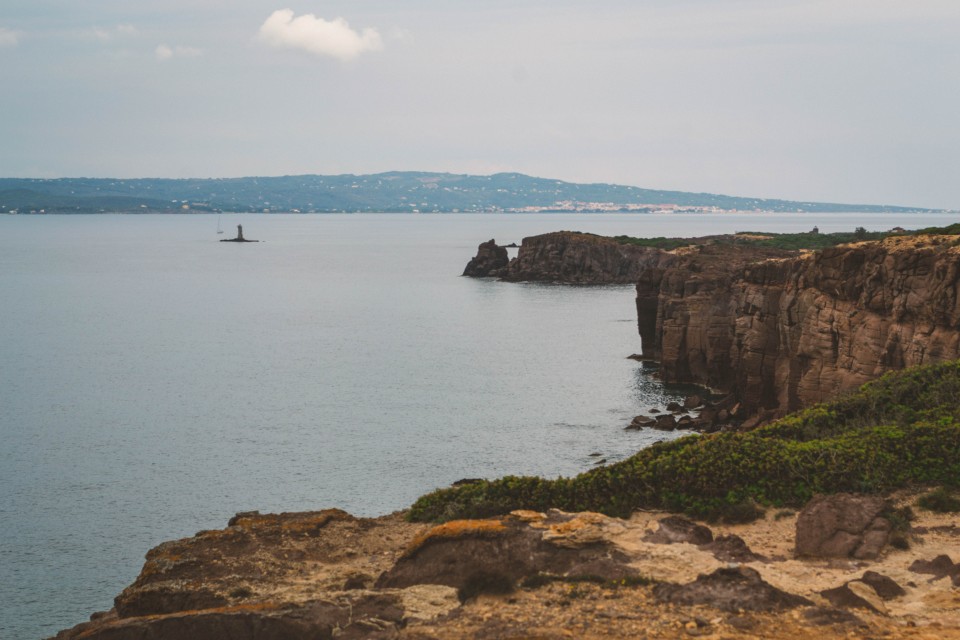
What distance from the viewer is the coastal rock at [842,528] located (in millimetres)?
19672

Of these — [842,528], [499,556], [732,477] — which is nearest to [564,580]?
[499,556]

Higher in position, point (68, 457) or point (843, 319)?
point (843, 319)

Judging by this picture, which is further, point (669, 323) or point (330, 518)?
point (669, 323)

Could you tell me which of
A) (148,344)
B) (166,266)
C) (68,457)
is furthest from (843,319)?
(166,266)

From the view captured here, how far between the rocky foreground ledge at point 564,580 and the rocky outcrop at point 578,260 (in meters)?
132

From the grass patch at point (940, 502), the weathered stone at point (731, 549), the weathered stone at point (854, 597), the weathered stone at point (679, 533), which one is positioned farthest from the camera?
the grass patch at point (940, 502)

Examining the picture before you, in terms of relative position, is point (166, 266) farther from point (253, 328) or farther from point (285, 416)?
Answer: point (285, 416)

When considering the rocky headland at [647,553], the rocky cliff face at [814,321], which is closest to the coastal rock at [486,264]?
the rocky cliff face at [814,321]

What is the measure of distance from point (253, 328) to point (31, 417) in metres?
43.1

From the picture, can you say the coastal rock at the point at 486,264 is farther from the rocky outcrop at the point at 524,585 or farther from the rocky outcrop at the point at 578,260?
the rocky outcrop at the point at 524,585

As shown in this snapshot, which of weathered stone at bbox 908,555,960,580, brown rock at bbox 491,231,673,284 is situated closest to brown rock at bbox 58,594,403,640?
weathered stone at bbox 908,555,960,580

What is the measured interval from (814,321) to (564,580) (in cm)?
3641

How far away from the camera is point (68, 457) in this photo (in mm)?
48125

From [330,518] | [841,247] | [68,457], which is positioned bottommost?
[68,457]
